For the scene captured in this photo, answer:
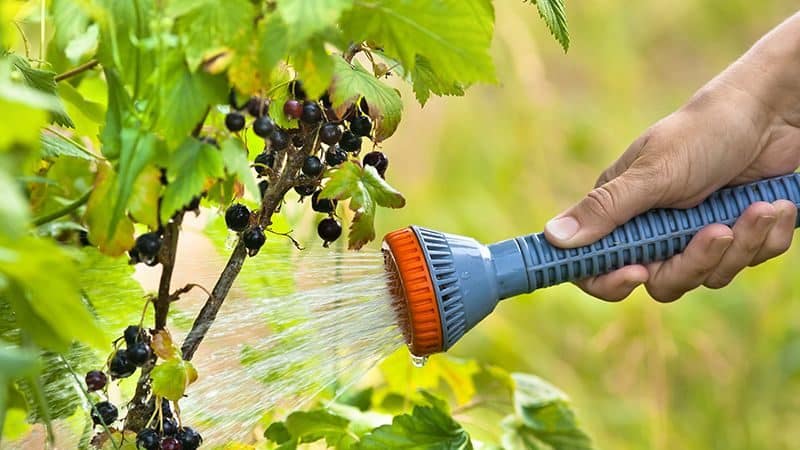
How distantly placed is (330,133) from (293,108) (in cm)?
4

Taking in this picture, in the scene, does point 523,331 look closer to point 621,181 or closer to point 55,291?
point 621,181

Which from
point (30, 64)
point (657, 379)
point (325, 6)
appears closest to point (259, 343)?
point (30, 64)

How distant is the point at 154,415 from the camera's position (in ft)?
2.57

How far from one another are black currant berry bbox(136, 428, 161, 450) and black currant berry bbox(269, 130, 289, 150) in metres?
0.21

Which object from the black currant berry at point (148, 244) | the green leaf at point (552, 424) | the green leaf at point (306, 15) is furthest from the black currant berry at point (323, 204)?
the green leaf at point (552, 424)

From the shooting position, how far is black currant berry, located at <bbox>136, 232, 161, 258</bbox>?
2.34 feet

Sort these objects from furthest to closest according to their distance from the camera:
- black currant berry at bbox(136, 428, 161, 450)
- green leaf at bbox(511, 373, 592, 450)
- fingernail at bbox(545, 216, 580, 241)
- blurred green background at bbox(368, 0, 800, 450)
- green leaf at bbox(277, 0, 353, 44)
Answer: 1. blurred green background at bbox(368, 0, 800, 450)
2. green leaf at bbox(511, 373, 592, 450)
3. fingernail at bbox(545, 216, 580, 241)
4. black currant berry at bbox(136, 428, 161, 450)
5. green leaf at bbox(277, 0, 353, 44)

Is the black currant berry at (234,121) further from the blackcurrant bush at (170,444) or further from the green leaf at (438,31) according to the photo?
the blackcurrant bush at (170,444)

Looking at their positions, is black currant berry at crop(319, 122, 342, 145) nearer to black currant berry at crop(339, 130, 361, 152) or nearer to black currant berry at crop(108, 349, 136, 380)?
black currant berry at crop(339, 130, 361, 152)

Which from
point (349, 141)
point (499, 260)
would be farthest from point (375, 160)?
point (499, 260)

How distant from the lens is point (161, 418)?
78 centimetres

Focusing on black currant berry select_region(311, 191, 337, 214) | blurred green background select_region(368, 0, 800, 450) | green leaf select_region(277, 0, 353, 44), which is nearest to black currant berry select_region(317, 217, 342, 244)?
black currant berry select_region(311, 191, 337, 214)

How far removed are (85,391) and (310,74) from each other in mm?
328

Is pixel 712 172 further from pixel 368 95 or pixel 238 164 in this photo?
pixel 238 164
